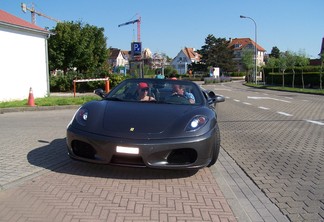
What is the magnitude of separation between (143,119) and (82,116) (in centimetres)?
90

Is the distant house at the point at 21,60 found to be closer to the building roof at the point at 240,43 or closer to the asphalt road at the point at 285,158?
the asphalt road at the point at 285,158

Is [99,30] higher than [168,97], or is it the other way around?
[99,30]

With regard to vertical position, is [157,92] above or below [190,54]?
below

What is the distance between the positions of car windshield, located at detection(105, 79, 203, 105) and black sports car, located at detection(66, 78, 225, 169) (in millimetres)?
253

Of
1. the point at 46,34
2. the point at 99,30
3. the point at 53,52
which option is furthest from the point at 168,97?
the point at 99,30

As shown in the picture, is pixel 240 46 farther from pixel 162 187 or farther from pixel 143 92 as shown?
pixel 162 187

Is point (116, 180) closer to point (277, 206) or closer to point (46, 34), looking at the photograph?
point (277, 206)

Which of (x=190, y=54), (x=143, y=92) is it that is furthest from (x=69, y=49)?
(x=190, y=54)

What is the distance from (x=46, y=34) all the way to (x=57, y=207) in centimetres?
1725

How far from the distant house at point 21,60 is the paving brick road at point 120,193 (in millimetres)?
11862

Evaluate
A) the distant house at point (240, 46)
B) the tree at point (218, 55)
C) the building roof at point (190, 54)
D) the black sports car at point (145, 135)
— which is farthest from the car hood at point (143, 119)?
the building roof at point (190, 54)

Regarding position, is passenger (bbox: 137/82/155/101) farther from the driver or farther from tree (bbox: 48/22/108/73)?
tree (bbox: 48/22/108/73)

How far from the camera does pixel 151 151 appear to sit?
439cm

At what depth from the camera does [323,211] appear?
371 centimetres
